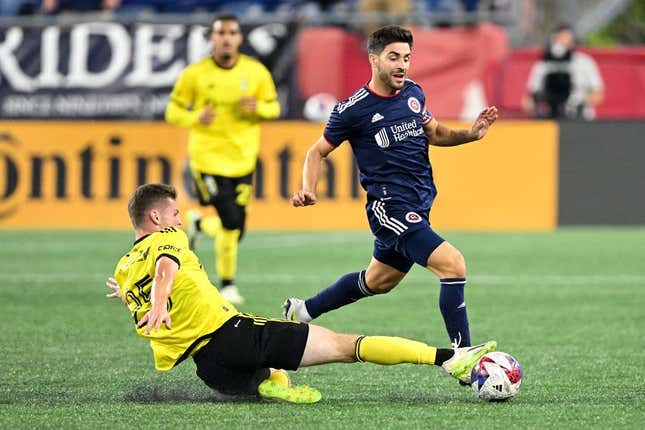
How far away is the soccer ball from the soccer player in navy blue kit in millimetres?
567

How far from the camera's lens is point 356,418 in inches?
255

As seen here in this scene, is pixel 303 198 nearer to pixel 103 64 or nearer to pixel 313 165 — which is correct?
pixel 313 165

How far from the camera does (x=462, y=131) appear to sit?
26.4 ft

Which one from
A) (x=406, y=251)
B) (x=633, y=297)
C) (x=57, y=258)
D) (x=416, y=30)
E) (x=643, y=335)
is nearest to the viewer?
(x=406, y=251)

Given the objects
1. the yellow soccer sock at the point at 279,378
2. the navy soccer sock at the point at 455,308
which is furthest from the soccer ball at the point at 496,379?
the yellow soccer sock at the point at 279,378

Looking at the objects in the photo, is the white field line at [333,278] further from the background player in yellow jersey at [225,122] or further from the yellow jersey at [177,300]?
the yellow jersey at [177,300]

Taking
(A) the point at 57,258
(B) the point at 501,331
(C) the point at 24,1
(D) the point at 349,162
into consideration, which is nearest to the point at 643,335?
(B) the point at 501,331

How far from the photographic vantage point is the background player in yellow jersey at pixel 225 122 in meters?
12.0

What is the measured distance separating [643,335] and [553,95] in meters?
11.6

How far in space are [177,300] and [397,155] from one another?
159 cm

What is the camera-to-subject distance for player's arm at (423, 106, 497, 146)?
779cm

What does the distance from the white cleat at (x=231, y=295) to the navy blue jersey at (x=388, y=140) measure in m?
3.85

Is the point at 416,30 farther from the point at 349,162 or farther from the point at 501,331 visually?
the point at 501,331

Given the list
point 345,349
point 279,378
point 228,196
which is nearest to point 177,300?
point 279,378
